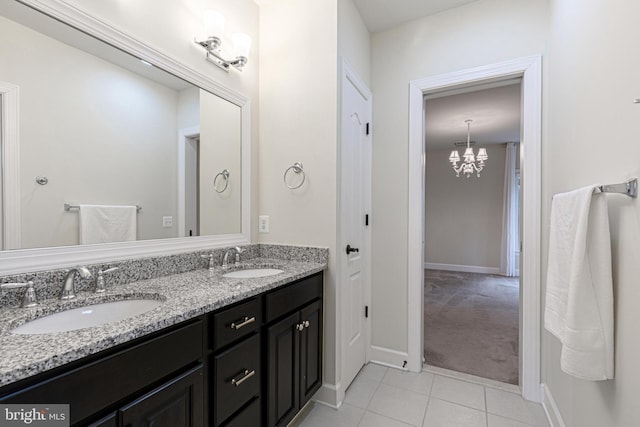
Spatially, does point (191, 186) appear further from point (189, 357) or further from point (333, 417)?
point (333, 417)

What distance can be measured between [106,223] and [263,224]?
3.26 feet

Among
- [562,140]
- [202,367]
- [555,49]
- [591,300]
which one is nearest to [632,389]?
[591,300]

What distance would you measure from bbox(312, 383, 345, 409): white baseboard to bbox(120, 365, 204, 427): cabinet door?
3.40ft

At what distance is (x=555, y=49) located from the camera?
1.70m

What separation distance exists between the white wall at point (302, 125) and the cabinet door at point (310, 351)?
98mm

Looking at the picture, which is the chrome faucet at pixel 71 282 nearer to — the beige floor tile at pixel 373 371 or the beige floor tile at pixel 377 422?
the beige floor tile at pixel 377 422

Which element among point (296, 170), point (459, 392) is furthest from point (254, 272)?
point (459, 392)

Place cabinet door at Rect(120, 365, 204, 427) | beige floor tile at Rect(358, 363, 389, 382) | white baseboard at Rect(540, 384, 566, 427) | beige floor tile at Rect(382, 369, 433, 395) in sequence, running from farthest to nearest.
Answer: beige floor tile at Rect(358, 363, 389, 382)
beige floor tile at Rect(382, 369, 433, 395)
white baseboard at Rect(540, 384, 566, 427)
cabinet door at Rect(120, 365, 204, 427)

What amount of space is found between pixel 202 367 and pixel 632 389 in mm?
1401

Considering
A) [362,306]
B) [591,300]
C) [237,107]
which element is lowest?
[362,306]

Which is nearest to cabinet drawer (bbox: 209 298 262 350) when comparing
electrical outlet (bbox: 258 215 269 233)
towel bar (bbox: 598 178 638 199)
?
electrical outlet (bbox: 258 215 269 233)

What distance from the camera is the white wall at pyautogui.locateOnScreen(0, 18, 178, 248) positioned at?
41.9 inches

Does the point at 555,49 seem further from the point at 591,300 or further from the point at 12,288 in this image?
the point at 12,288

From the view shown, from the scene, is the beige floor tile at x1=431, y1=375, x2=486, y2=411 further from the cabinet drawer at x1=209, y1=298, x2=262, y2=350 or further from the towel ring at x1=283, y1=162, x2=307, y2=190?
the towel ring at x1=283, y1=162, x2=307, y2=190
